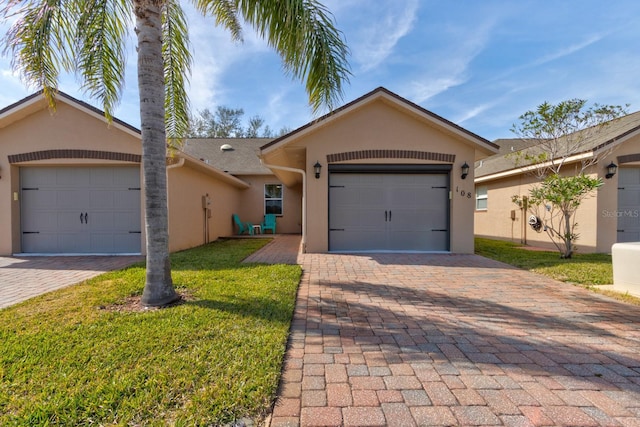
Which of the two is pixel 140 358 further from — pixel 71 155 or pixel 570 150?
pixel 570 150

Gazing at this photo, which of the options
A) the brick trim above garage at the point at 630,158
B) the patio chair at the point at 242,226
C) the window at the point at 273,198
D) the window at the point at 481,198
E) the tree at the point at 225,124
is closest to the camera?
the brick trim above garage at the point at 630,158

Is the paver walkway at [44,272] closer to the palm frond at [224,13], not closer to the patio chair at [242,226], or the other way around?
the palm frond at [224,13]

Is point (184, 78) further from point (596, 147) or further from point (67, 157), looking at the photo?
point (596, 147)

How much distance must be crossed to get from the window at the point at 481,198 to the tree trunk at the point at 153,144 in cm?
1447

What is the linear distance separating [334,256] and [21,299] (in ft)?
20.5

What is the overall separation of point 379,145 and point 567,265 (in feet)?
18.2

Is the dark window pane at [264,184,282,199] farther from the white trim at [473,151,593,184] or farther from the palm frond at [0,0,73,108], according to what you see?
the palm frond at [0,0,73,108]

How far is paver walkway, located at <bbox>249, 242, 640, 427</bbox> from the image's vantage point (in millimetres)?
2035

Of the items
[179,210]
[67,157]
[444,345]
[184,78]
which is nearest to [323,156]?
[184,78]

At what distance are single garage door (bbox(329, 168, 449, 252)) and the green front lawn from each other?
72.6 inches

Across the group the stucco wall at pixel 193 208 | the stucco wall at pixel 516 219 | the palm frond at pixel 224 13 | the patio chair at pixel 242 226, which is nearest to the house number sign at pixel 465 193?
the stucco wall at pixel 516 219

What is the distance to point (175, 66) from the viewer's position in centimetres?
620

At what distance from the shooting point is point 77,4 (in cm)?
476

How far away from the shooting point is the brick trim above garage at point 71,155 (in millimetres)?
8195
